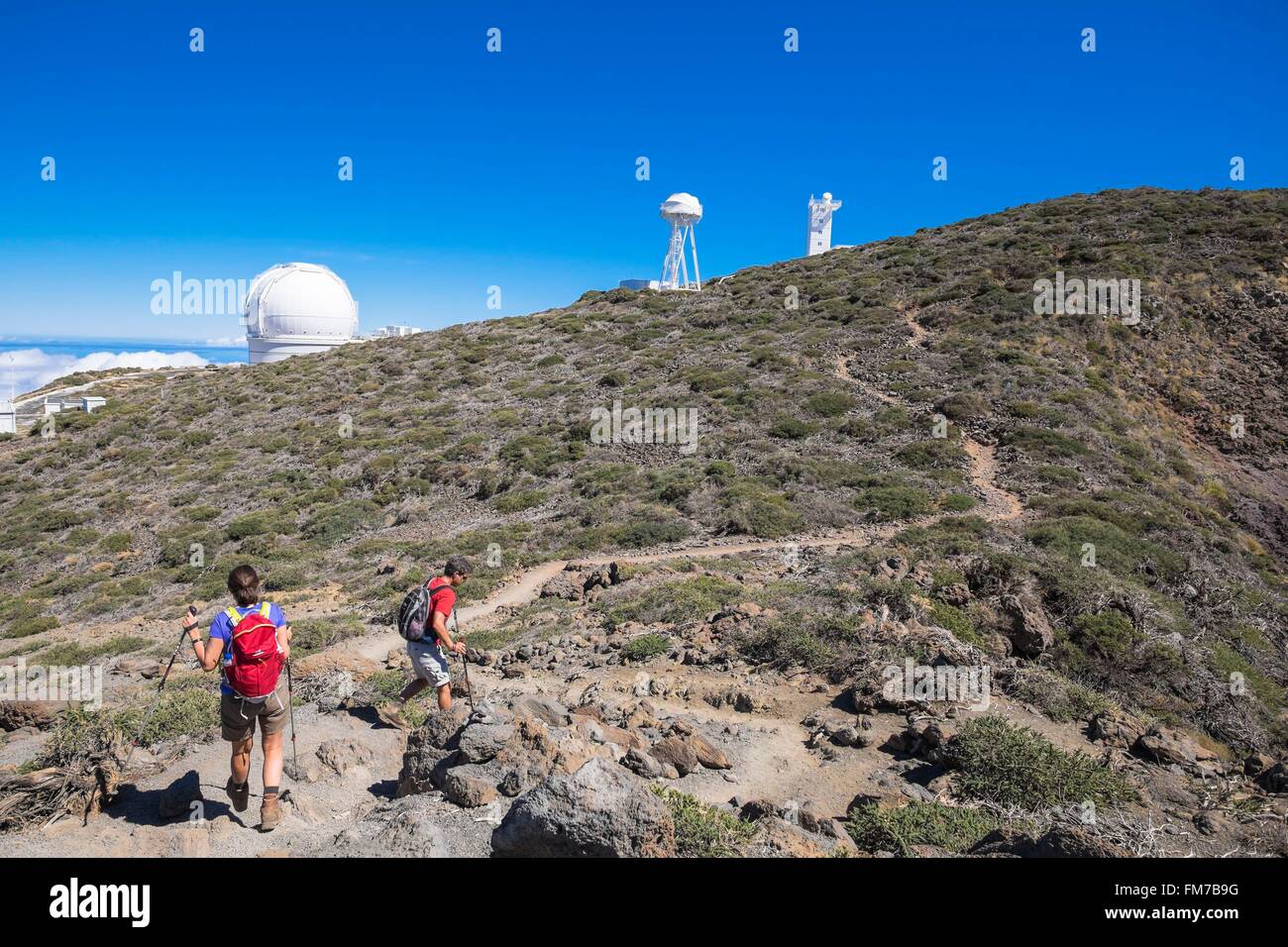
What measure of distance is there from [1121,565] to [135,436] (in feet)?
109

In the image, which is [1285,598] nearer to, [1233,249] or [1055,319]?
[1055,319]

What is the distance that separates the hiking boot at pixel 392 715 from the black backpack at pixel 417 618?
2.94 feet

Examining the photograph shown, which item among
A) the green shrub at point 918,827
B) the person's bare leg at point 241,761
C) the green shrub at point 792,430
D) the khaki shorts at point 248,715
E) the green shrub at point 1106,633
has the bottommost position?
the green shrub at point 918,827

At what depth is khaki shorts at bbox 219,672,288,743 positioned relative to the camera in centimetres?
456

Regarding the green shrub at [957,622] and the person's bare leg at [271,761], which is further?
the green shrub at [957,622]

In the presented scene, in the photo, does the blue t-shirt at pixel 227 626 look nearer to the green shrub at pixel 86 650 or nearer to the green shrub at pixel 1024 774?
the green shrub at pixel 1024 774

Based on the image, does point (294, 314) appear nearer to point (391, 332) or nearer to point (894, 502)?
point (391, 332)

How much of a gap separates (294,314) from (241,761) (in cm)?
5480

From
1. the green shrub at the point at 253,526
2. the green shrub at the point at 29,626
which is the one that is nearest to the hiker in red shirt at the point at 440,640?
the green shrub at the point at 29,626

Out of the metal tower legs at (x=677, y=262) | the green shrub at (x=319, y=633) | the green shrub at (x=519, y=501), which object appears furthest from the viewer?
the metal tower legs at (x=677, y=262)

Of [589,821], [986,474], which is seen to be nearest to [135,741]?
[589,821]

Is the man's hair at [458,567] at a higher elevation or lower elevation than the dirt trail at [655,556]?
higher

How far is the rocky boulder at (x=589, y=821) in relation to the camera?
3.58 m

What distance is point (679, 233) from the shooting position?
49.7m
